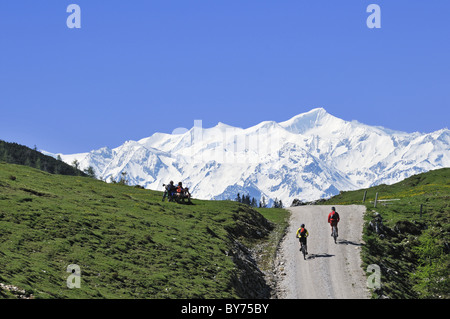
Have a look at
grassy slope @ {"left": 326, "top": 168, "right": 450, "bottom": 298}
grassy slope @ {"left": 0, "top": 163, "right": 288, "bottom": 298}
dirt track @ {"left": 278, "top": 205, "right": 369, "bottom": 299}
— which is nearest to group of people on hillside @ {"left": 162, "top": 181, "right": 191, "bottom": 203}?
grassy slope @ {"left": 0, "top": 163, "right": 288, "bottom": 298}

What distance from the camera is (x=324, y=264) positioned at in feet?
144

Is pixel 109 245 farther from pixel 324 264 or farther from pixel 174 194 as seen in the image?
pixel 174 194

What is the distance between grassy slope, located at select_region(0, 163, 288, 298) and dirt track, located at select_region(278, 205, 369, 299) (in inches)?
186

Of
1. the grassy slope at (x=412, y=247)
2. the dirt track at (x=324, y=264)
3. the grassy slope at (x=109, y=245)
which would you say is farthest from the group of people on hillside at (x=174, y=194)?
the grassy slope at (x=412, y=247)

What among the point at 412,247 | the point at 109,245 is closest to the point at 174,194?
the point at 109,245

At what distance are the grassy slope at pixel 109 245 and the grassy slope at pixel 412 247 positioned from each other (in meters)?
12.2

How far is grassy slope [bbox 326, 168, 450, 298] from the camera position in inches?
1697

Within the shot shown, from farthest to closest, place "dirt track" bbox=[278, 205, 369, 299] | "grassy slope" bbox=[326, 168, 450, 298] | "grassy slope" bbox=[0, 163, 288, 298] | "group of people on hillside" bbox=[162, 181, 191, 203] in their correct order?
"group of people on hillside" bbox=[162, 181, 191, 203] → "grassy slope" bbox=[326, 168, 450, 298] → "dirt track" bbox=[278, 205, 369, 299] → "grassy slope" bbox=[0, 163, 288, 298]

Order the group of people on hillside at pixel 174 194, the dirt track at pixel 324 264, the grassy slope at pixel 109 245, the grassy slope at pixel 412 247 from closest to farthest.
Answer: the grassy slope at pixel 109 245
the dirt track at pixel 324 264
the grassy slope at pixel 412 247
the group of people on hillside at pixel 174 194

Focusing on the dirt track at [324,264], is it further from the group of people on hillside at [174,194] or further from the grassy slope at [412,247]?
the group of people on hillside at [174,194]

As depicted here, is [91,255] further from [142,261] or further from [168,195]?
[168,195]

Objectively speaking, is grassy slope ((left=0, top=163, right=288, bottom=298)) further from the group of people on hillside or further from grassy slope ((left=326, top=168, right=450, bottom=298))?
grassy slope ((left=326, top=168, right=450, bottom=298))

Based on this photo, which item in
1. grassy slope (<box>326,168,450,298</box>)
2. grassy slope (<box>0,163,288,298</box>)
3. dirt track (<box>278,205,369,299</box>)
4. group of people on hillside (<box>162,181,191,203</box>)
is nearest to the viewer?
grassy slope (<box>0,163,288,298</box>)

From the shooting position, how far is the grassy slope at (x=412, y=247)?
43094mm
